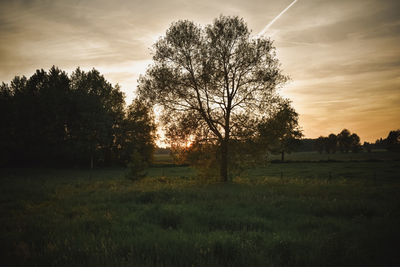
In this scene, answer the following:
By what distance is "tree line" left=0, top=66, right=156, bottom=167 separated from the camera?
151ft

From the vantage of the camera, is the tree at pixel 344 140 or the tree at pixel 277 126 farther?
the tree at pixel 344 140

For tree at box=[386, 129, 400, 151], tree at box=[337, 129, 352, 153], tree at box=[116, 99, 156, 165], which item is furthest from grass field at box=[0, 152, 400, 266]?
tree at box=[337, 129, 352, 153]

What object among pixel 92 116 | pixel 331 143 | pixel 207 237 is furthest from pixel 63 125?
pixel 331 143

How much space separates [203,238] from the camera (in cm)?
583

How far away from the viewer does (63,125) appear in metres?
48.7

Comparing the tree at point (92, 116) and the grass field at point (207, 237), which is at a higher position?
the tree at point (92, 116)

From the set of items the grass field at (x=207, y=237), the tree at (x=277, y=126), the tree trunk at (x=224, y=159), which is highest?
the tree at (x=277, y=126)

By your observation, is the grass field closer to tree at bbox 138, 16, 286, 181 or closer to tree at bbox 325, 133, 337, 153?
tree at bbox 138, 16, 286, 181

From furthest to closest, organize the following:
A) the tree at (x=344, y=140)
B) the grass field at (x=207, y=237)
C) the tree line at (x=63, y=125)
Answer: the tree at (x=344, y=140), the tree line at (x=63, y=125), the grass field at (x=207, y=237)

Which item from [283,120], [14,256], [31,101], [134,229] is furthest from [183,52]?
[31,101]

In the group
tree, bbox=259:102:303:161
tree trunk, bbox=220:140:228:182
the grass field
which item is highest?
tree, bbox=259:102:303:161

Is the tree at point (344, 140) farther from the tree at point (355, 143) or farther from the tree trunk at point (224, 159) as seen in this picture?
the tree trunk at point (224, 159)

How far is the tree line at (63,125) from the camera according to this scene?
45.9 meters

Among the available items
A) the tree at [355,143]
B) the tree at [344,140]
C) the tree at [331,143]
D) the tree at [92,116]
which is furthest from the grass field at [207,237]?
the tree at [331,143]
